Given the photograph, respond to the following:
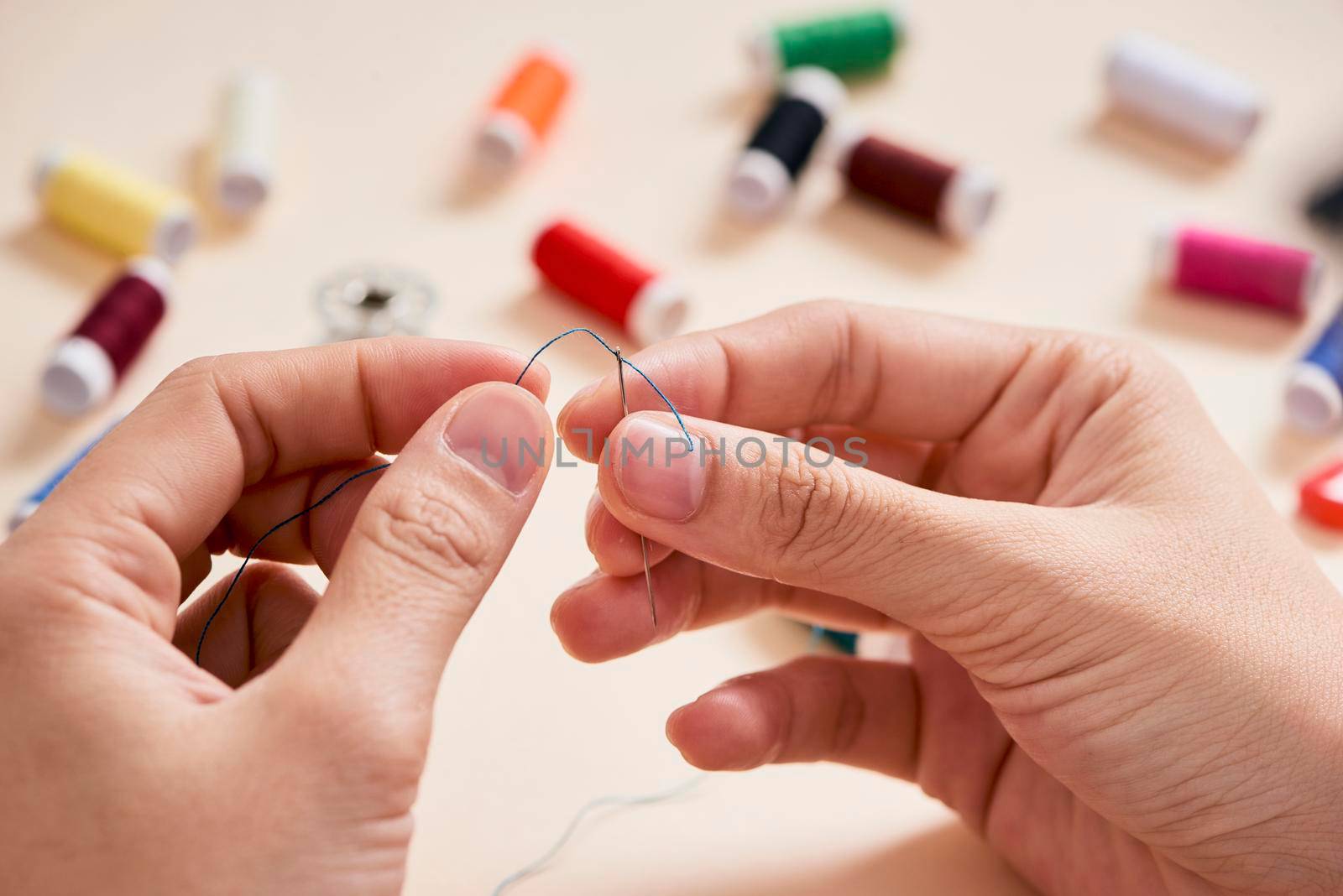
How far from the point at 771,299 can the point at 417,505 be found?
147 centimetres

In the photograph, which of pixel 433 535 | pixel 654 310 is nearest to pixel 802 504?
pixel 433 535

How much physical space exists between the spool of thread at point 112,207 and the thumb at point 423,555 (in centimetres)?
146

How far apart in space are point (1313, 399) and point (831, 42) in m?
1.44

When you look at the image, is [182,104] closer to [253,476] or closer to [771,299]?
[771,299]

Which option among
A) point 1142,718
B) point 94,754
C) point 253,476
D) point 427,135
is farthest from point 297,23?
point 1142,718

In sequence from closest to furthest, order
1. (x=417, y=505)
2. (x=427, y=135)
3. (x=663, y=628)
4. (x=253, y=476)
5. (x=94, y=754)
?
(x=94, y=754), (x=417, y=505), (x=253, y=476), (x=663, y=628), (x=427, y=135)

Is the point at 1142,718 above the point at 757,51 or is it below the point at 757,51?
below

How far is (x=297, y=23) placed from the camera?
10.4 ft

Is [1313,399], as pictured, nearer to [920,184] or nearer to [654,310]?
[920,184]

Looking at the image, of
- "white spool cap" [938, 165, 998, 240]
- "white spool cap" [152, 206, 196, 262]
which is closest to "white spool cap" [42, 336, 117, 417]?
"white spool cap" [152, 206, 196, 262]

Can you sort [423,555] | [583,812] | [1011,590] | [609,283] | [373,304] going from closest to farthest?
[423,555] → [1011,590] → [583,812] → [373,304] → [609,283]

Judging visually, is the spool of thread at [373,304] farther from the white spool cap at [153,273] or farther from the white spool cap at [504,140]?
the white spool cap at [504,140]

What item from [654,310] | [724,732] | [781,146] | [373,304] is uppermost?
[781,146]

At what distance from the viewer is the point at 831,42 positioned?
3047 mm
